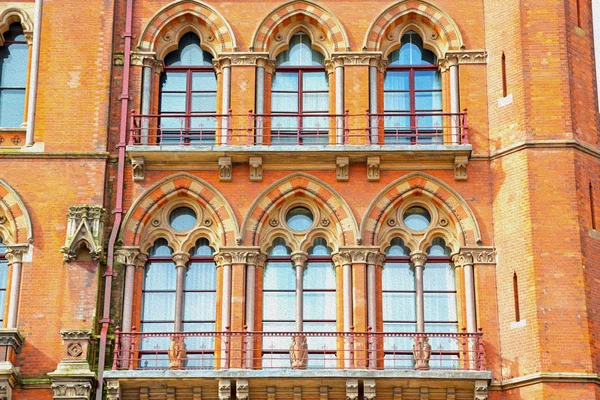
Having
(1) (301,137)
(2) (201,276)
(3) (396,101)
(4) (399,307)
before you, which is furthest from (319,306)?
(3) (396,101)

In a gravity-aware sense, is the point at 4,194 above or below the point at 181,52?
below

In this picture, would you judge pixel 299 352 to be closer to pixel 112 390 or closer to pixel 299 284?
pixel 299 284

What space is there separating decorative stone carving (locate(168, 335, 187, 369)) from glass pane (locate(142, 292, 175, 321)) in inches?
26.5

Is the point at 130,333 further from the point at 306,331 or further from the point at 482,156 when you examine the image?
the point at 482,156

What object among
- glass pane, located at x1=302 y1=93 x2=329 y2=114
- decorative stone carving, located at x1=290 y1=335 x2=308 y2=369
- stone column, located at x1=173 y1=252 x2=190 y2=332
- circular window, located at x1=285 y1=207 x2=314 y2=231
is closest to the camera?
decorative stone carving, located at x1=290 y1=335 x2=308 y2=369

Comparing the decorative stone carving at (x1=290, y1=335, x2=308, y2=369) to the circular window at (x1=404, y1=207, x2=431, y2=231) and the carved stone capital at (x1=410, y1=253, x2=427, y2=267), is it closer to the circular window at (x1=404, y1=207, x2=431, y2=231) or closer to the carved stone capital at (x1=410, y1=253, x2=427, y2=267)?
the carved stone capital at (x1=410, y1=253, x2=427, y2=267)

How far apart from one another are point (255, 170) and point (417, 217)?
Answer: 10.4 feet

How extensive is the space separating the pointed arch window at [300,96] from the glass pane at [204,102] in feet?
3.77

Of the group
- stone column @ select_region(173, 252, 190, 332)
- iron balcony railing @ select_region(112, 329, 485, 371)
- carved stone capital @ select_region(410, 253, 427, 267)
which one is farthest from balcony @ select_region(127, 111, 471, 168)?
iron balcony railing @ select_region(112, 329, 485, 371)

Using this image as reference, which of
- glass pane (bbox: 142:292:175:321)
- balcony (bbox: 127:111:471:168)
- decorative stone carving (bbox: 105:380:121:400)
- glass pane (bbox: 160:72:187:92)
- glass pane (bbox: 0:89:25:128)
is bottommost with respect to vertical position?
decorative stone carving (bbox: 105:380:121:400)

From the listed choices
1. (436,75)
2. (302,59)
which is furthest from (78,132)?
(436,75)

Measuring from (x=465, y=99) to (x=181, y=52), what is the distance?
5691 mm

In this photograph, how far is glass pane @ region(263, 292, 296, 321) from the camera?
26.2m

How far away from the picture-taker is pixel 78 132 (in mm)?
27031
